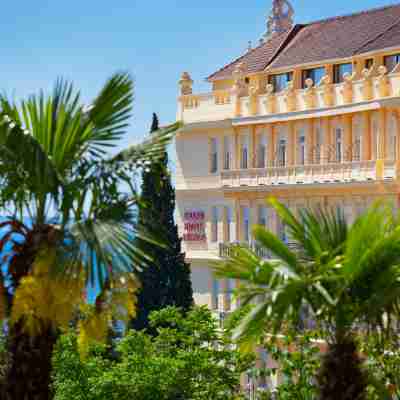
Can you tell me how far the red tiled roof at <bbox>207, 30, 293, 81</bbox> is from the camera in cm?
6316

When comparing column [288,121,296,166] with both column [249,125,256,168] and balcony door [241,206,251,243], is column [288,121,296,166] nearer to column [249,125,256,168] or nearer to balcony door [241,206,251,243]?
column [249,125,256,168]

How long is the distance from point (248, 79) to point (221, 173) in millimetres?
4112

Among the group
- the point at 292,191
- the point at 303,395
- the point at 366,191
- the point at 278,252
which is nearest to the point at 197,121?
the point at 292,191

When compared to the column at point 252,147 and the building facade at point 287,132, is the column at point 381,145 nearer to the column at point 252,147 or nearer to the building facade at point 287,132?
the building facade at point 287,132

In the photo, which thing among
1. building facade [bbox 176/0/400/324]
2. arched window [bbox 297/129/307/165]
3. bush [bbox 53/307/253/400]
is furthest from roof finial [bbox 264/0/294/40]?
bush [bbox 53/307/253/400]

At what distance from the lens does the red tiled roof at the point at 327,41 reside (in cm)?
5706

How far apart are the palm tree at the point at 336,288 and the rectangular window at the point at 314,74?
120 ft

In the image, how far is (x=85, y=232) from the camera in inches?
803

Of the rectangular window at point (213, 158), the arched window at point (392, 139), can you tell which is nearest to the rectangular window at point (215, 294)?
the rectangular window at point (213, 158)

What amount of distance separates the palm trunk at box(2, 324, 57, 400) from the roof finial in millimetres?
49723

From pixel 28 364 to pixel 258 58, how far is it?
44191mm

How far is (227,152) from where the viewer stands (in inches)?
2525

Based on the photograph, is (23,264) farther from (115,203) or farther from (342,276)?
(342,276)

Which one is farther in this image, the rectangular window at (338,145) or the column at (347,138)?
the rectangular window at (338,145)
